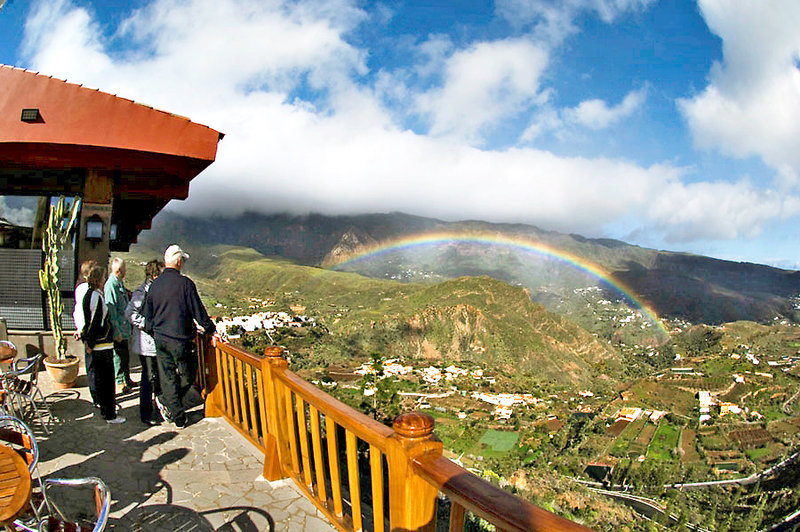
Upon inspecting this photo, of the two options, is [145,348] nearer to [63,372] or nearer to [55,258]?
[63,372]

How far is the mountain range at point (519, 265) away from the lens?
143m

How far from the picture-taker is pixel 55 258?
673cm

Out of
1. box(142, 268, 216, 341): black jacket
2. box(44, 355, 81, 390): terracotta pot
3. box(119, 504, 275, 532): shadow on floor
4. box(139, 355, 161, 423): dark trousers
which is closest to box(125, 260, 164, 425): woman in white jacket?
box(139, 355, 161, 423): dark trousers

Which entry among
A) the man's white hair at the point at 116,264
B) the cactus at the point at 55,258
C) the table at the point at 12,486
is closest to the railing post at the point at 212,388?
the man's white hair at the point at 116,264

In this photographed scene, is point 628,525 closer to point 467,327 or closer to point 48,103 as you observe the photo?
point 48,103

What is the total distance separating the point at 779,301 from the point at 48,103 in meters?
192

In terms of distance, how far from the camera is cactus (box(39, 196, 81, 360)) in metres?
6.50

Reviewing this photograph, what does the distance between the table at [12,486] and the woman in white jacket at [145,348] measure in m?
2.41

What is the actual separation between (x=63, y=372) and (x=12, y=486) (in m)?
4.44

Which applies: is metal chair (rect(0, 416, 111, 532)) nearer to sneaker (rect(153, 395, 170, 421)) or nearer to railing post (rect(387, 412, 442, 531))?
railing post (rect(387, 412, 442, 531))

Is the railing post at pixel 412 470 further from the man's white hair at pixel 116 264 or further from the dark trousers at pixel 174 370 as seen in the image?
the man's white hair at pixel 116 264

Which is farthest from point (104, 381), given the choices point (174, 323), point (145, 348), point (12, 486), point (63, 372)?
point (12, 486)

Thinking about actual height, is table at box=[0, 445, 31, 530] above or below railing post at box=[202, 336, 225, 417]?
above

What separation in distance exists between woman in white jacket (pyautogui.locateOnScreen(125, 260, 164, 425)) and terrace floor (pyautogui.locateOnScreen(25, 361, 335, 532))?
169 millimetres
